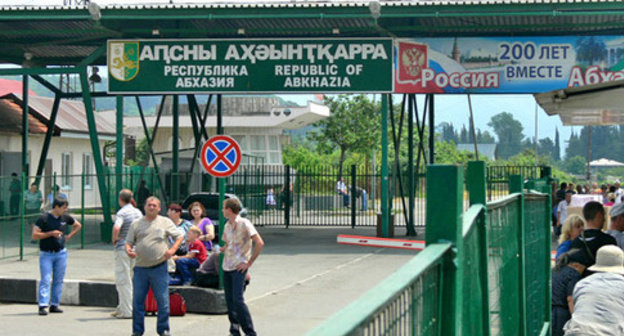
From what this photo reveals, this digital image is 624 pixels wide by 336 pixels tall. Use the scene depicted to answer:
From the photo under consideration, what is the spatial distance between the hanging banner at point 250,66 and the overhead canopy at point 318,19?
0.61 m

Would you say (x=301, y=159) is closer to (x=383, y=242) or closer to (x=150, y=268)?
(x=383, y=242)

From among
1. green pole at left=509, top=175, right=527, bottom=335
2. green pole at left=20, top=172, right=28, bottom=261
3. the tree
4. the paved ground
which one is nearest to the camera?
green pole at left=509, top=175, right=527, bottom=335

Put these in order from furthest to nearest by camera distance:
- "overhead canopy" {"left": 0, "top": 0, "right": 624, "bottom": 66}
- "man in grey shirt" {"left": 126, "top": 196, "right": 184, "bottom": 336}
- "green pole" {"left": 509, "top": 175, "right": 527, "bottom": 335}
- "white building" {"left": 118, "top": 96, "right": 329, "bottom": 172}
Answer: "white building" {"left": 118, "top": 96, "right": 329, "bottom": 172} < "overhead canopy" {"left": 0, "top": 0, "right": 624, "bottom": 66} < "man in grey shirt" {"left": 126, "top": 196, "right": 184, "bottom": 336} < "green pole" {"left": 509, "top": 175, "right": 527, "bottom": 335}

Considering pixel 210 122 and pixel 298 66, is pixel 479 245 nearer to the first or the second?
pixel 298 66

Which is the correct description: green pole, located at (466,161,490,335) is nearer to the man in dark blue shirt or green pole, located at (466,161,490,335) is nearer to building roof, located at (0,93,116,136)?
the man in dark blue shirt

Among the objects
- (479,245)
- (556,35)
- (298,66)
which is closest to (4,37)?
(298,66)

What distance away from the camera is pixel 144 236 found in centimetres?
1075

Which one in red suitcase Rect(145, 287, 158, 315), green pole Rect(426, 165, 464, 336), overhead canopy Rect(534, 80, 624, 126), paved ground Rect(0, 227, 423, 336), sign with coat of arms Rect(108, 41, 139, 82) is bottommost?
paved ground Rect(0, 227, 423, 336)

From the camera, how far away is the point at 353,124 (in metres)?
62.9

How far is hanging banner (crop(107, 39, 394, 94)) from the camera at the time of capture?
2389cm

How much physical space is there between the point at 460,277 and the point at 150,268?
7.68m

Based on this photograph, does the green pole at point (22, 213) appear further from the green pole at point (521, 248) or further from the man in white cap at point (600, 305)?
the man in white cap at point (600, 305)

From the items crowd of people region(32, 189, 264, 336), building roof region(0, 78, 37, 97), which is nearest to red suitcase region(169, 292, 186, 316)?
crowd of people region(32, 189, 264, 336)

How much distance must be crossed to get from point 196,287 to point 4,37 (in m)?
17.1
